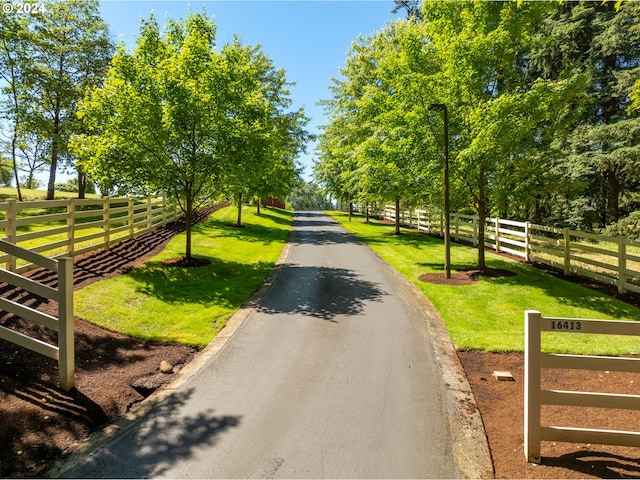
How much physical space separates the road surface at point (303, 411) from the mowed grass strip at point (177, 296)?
0.98 metres

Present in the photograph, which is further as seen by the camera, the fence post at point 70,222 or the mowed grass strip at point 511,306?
the fence post at point 70,222

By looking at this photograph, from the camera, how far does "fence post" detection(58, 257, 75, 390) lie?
4.74 metres

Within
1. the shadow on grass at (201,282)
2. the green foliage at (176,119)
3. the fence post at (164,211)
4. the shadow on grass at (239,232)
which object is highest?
the green foliage at (176,119)

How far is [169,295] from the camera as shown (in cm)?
934

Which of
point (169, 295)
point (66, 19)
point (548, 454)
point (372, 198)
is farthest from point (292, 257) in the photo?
point (66, 19)

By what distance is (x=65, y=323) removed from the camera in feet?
15.7

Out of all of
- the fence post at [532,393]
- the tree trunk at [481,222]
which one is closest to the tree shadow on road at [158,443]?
the fence post at [532,393]

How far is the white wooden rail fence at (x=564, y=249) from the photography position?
35.1ft

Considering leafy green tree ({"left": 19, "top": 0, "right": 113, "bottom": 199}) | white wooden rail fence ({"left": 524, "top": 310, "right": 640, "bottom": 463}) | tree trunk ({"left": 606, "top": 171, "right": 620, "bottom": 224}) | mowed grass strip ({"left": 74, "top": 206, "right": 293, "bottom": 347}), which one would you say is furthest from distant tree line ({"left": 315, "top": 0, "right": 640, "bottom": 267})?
leafy green tree ({"left": 19, "top": 0, "right": 113, "bottom": 199})

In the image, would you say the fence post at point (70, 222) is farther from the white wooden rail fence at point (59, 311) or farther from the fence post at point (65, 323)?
the fence post at point (65, 323)

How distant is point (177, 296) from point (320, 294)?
143 inches

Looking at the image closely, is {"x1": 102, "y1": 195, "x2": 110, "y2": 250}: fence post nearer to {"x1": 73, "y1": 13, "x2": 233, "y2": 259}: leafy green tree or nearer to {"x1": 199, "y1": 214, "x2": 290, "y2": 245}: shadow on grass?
{"x1": 73, "y1": 13, "x2": 233, "y2": 259}: leafy green tree

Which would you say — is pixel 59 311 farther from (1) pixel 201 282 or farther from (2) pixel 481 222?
(2) pixel 481 222

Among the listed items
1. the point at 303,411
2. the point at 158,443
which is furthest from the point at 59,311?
the point at 303,411
